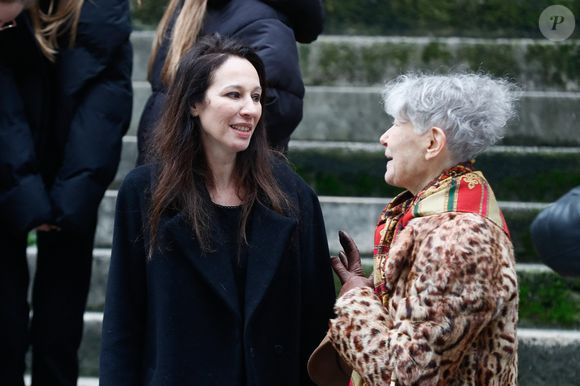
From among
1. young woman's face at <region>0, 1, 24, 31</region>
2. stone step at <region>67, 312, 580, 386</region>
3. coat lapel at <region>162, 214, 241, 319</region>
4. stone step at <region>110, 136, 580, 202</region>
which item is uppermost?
young woman's face at <region>0, 1, 24, 31</region>

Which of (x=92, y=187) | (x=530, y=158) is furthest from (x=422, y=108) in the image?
(x=530, y=158)

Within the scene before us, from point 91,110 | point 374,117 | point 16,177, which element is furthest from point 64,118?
point 374,117

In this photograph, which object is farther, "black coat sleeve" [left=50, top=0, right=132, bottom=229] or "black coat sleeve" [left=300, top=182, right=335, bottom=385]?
"black coat sleeve" [left=50, top=0, right=132, bottom=229]

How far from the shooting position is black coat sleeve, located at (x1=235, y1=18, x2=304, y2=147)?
4.05 metres

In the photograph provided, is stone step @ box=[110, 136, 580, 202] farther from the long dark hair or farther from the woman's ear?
the woman's ear

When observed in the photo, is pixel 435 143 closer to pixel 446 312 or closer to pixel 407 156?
pixel 407 156

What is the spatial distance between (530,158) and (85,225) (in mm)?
2368

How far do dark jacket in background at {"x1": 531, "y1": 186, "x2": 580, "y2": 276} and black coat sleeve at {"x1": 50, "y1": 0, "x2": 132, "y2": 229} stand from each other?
2316 mm

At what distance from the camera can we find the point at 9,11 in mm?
4320

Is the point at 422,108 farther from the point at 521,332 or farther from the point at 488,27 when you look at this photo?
the point at 488,27

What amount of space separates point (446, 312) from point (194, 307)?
2.78ft

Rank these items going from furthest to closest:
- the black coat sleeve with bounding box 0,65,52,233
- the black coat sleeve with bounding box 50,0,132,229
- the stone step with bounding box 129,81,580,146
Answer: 1. the stone step with bounding box 129,81,580,146
2. the black coat sleeve with bounding box 50,0,132,229
3. the black coat sleeve with bounding box 0,65,52,233

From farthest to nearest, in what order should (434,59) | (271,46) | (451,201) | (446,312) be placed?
(434,59)
(271,46)
(451,201)
(446,312)

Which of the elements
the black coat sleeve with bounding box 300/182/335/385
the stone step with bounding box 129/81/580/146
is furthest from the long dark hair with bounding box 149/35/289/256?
the stone step with bounding box 129/81/580/146
